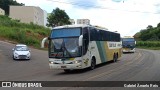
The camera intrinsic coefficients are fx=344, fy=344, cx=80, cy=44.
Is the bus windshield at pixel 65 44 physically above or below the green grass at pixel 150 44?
above

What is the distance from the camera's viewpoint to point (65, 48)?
75.7ft

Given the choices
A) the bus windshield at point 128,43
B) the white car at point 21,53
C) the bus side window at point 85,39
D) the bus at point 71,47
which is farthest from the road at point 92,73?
the bus windshield at point 128,43

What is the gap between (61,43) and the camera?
23.3 m

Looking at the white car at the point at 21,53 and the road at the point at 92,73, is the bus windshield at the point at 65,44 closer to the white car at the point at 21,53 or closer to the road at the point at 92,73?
the road at the point at 92,73

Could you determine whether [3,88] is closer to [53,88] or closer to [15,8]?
[53,88]

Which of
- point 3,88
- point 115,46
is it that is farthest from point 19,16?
point 3,88

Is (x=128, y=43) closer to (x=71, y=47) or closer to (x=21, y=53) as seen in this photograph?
(x=21, y=53)

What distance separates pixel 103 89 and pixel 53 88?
2.32m

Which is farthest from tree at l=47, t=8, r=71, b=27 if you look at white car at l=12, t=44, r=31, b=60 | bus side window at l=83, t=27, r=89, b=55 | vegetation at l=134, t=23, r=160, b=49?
bus side window at l=83, t=27, r=89, b=55

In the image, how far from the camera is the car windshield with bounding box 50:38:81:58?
2308cm

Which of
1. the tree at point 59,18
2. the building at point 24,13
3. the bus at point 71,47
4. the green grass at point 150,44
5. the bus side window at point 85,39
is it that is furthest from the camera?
the building at point 24,13

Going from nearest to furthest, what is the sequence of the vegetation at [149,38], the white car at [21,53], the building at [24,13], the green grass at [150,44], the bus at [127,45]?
1. the white car at [21,53]
2. the bus at [127,45]
3. the green grass at [150,44]
4. the vegetation at [149,38]
5. the building at [24,13]

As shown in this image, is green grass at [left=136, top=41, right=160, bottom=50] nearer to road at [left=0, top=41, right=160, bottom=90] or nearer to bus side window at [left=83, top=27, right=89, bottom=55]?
road at [left=0, top=41, right=160, bottom=90]

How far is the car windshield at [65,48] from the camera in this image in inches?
909
